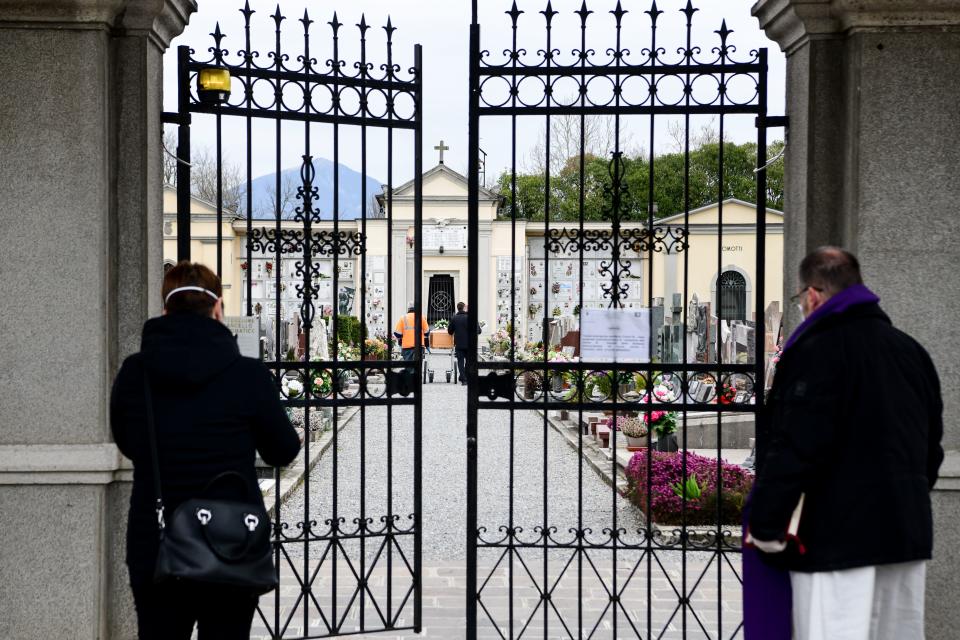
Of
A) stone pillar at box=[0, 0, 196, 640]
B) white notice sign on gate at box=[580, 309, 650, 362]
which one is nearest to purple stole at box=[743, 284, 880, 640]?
white notice sign on gate at box=[580, 309, 650, 362]

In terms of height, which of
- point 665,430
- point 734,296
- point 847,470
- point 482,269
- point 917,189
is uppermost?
point 482,269

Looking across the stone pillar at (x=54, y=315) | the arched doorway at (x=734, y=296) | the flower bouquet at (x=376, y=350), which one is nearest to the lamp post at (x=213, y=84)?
the stone pillar at (x=54, y=315)

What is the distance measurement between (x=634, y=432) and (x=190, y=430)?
9.89 m

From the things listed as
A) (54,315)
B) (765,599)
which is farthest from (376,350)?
(765,599)

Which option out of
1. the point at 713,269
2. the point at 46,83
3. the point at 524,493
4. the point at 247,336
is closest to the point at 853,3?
the point at 247,336

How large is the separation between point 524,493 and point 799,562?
23.5 ft

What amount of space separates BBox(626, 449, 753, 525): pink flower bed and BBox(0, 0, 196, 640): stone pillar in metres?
4.90

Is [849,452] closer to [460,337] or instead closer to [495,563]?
[495,563]

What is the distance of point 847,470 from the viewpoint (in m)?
3.37

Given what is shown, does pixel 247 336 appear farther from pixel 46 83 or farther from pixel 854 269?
pixel 854 269

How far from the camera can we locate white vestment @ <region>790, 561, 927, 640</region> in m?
3.40

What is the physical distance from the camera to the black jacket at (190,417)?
128 inches

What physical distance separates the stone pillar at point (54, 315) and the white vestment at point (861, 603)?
3043 mm

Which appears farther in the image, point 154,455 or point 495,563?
point 495,563
